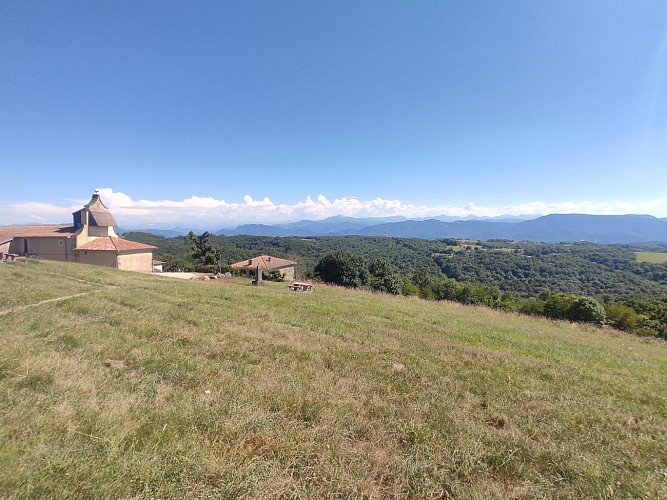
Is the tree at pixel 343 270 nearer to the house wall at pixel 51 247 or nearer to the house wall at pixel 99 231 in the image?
the house wall at pixel 99 231

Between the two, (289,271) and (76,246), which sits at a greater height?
(76,246)

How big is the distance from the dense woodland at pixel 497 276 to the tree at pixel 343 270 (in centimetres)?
18

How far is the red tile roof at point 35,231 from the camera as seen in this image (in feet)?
103

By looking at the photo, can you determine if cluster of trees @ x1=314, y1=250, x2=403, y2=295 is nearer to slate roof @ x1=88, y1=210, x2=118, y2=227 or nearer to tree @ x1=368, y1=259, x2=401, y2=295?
tree @ x1=368, y1=259, x2=401, y2=295

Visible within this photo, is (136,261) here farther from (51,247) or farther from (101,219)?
(51,247)

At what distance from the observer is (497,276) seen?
10319 cm

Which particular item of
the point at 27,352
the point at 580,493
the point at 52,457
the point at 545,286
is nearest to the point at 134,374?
the point at 27,352

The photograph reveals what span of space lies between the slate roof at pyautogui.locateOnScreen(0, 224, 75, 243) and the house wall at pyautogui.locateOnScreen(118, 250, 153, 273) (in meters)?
6.70

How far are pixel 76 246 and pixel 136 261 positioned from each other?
19.7 ft

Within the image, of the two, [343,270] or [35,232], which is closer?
[35,232]

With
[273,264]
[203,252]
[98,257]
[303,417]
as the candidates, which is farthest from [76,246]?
[303,417]

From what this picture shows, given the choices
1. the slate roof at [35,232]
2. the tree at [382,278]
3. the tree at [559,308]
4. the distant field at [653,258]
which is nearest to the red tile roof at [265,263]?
the tree at [382,278]

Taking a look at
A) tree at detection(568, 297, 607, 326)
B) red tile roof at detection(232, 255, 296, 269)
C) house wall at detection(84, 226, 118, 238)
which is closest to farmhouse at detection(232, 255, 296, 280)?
red tile roof at detection(232, 255, 296, 269)

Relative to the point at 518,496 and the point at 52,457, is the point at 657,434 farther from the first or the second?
the point at 52,457
